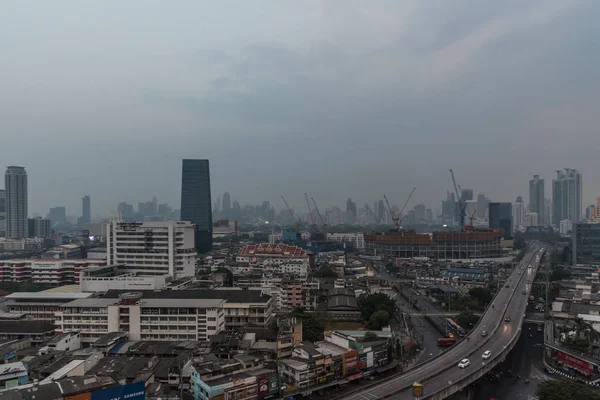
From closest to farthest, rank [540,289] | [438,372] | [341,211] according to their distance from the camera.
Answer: [438,372], [540,289], [341,211]

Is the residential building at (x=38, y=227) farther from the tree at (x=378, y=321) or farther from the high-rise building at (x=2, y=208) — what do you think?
the tree at (x=378, y=321)

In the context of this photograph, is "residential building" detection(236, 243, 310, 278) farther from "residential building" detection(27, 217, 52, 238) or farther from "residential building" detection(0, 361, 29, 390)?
"residential building" detection(27, 217, 52, 238)

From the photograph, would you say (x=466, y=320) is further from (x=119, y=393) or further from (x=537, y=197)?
(x=537, y=197)

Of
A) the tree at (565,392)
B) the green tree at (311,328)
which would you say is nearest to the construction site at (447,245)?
the green tree at (311,328)

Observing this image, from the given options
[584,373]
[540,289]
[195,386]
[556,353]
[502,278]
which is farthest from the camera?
[502,278]

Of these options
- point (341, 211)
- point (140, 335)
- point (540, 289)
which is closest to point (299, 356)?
point (140, 335)

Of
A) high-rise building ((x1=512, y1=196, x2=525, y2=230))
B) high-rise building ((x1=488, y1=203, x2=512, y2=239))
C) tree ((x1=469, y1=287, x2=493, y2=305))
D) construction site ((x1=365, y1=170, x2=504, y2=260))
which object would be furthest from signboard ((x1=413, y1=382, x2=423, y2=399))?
high-rise building ((x1=512, y1=196, x2=525, y2=230))

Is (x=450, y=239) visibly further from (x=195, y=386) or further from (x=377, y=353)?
(x=195, y=386)

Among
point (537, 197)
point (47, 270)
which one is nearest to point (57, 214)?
point (47, 270)
